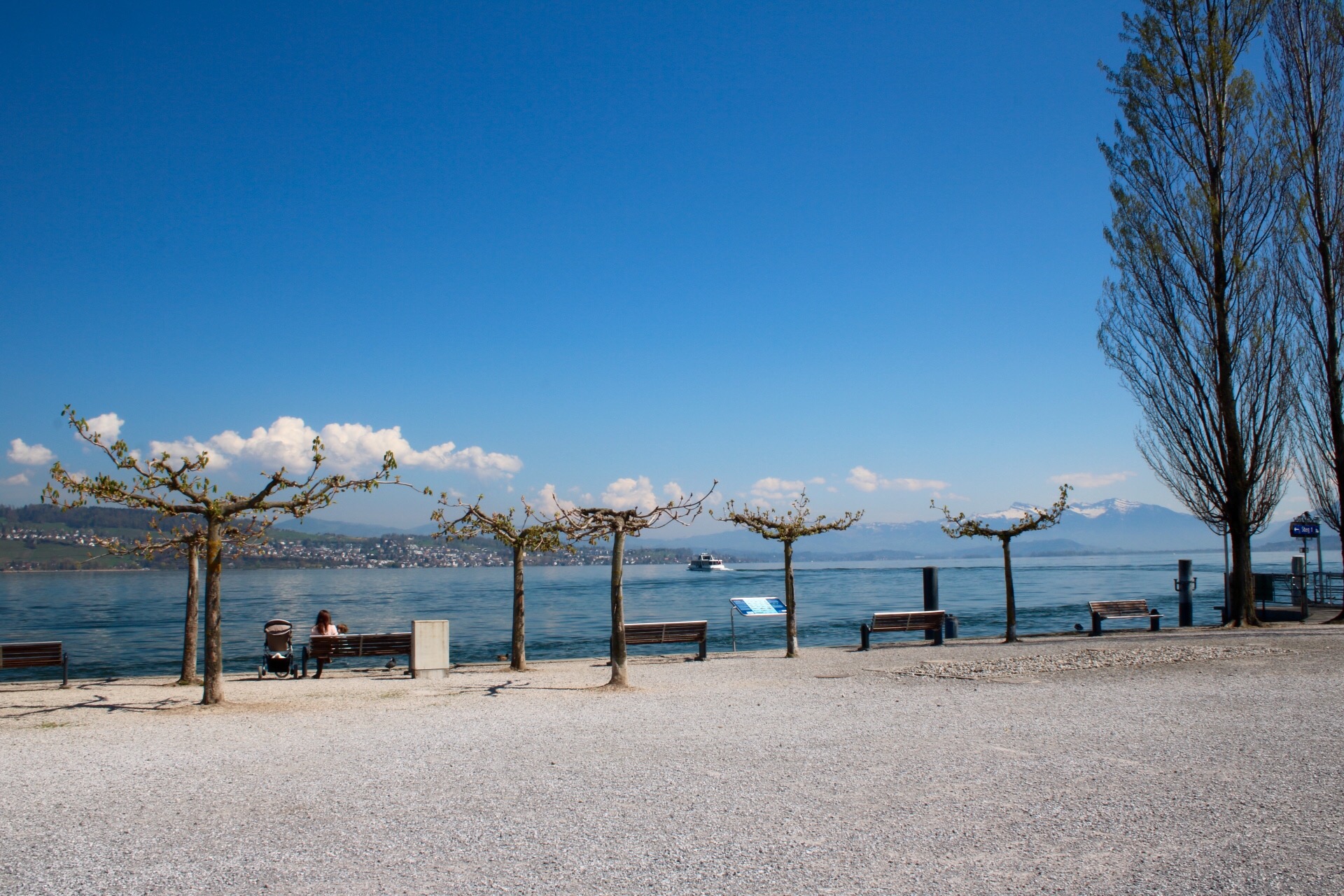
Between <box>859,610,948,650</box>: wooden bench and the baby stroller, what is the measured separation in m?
12.4

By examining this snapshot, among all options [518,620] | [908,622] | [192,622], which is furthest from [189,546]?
[908,622]

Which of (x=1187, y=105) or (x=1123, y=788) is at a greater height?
(x=1187, y=105)

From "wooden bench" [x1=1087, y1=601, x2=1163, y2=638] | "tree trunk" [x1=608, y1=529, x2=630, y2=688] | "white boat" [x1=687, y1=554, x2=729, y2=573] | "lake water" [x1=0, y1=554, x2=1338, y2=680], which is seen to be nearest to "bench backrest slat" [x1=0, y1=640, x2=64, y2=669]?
"lake water" [x1=0, y1=554, x2=1338, y2=680]

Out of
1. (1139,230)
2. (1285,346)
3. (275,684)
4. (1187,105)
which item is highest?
(1187,105)

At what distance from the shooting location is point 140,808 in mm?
6508

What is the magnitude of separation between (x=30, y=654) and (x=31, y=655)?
0.06 feet

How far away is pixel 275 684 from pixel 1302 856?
14.5 m

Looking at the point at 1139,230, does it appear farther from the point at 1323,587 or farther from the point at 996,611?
the point at 996,611

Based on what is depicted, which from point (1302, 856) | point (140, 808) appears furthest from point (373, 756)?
point (1302, 856)

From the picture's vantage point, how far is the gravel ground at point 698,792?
507cm

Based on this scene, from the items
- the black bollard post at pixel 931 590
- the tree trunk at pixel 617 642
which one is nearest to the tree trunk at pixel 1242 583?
the black bollard post at pixel 931 590

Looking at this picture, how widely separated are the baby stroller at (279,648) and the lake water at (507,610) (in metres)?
5.87

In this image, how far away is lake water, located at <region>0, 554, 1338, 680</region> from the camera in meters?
A: 32.5

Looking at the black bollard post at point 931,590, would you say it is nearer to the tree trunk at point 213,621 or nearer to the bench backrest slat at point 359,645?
the bench backrest slat at point 359,645
